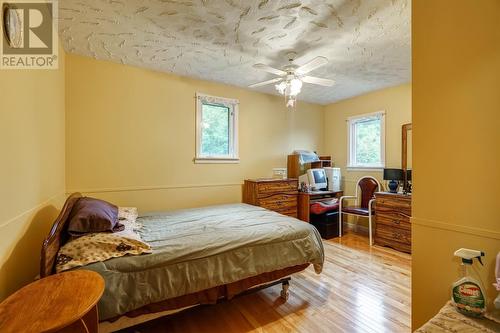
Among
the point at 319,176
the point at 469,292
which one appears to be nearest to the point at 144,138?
the point at 319,176

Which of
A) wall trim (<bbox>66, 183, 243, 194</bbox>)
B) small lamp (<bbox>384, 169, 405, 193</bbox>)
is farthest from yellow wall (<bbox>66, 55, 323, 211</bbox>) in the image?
small lamp (<bbox>384, 169, 405, 193</bbox>)

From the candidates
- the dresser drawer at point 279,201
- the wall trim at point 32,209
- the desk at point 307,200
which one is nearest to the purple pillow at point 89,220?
the wall trim at point 32,209

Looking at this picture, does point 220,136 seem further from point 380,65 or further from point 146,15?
point 380,65

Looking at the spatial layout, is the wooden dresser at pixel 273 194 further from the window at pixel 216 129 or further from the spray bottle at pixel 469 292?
the spray bottle at pixel 469 292

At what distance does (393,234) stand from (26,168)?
14.0ft

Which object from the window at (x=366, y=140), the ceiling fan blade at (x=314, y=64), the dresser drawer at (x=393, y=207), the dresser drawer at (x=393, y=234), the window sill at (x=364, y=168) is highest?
the ceiling fan blade at (x=314, y=64)

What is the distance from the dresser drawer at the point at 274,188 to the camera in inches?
142

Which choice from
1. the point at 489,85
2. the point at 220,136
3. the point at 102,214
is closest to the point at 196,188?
the point at 220,136

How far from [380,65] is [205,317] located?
11.8ft

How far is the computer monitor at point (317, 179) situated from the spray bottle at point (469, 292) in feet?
9.81

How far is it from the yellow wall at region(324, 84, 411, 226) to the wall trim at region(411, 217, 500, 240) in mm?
2909

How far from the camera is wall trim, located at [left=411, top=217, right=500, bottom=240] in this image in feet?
3.53

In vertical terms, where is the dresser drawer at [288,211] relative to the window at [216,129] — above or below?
below

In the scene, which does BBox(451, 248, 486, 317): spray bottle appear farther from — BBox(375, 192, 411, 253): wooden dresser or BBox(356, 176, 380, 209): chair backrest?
BBox(356, 176, 380, 209): chair backrest
